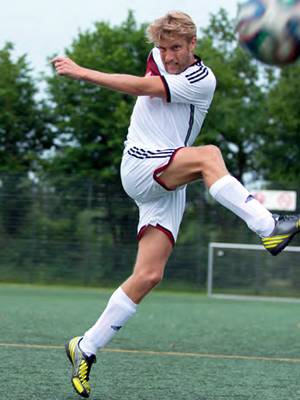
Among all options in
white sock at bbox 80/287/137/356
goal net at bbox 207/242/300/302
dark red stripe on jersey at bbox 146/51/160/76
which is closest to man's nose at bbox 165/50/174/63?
dark red stripe on jersey at bbox 146/51/160/76

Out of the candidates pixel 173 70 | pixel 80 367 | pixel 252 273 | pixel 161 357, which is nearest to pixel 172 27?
pixel 173 70

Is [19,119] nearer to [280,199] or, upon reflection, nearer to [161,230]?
[280,199]

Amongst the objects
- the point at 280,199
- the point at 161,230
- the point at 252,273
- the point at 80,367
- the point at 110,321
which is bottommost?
the point at 252,273

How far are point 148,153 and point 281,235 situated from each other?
89 cm

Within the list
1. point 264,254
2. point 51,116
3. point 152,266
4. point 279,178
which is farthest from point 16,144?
point 152,266

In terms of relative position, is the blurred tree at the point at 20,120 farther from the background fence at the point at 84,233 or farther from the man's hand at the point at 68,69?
the man's hand at the point at 68,69

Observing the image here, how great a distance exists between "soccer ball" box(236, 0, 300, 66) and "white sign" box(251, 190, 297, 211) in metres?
14.5

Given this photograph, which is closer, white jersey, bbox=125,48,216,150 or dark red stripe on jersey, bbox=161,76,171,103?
dark red stripe on jersey, bbox=161,76,171,103

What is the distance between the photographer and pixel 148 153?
5293mm

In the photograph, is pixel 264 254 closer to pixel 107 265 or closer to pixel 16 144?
pixel 107 265

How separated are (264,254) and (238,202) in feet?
45.9

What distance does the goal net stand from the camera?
18.6m

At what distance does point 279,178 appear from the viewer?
99.6 feet

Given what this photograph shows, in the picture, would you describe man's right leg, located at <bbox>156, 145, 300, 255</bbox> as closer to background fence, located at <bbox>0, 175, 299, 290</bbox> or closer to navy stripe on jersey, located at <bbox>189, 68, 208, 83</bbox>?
navy stripe on jersey, located at <bbox>189, 68, 208, 83</bbox>
